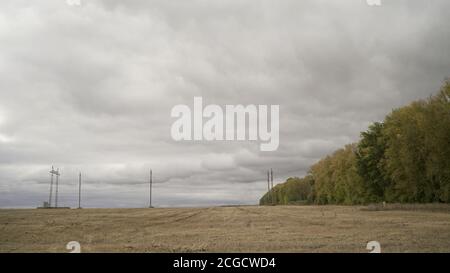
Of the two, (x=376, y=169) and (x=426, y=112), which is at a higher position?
(x=426, y=112)

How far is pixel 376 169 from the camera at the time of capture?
87188 millimetres

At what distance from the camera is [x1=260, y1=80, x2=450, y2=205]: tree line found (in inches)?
2408

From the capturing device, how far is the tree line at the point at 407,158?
201 feet

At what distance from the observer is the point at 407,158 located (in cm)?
6762

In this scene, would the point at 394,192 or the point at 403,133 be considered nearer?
the point at 403,133
